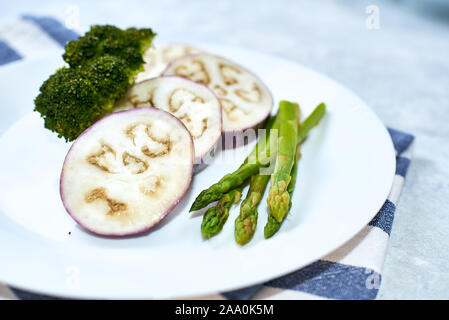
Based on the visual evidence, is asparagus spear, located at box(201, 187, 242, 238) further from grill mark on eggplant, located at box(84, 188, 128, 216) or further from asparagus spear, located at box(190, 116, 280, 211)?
grill mark on eggplant, located at box(84, 188, 128, 216)

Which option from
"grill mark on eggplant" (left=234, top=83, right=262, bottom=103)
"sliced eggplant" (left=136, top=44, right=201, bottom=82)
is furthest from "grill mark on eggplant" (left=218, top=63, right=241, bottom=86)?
"sliced eggplant" (left=136, top=44, right=201, bottom=82)

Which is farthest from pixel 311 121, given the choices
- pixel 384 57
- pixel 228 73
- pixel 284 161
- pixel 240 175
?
pixel 384 57

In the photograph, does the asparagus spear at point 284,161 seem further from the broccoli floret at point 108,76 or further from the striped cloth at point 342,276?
the broccoli floret at point 108,76

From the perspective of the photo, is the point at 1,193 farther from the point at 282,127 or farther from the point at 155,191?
A: the point at 282,127

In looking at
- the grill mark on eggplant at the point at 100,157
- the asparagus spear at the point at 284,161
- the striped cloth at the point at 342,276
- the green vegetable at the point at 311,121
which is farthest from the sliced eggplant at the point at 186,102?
the striped cloth at the point at 342,276

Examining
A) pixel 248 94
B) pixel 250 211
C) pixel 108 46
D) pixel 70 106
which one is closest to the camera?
pixel 250 211

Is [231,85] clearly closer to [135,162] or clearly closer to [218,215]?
[135,162]
